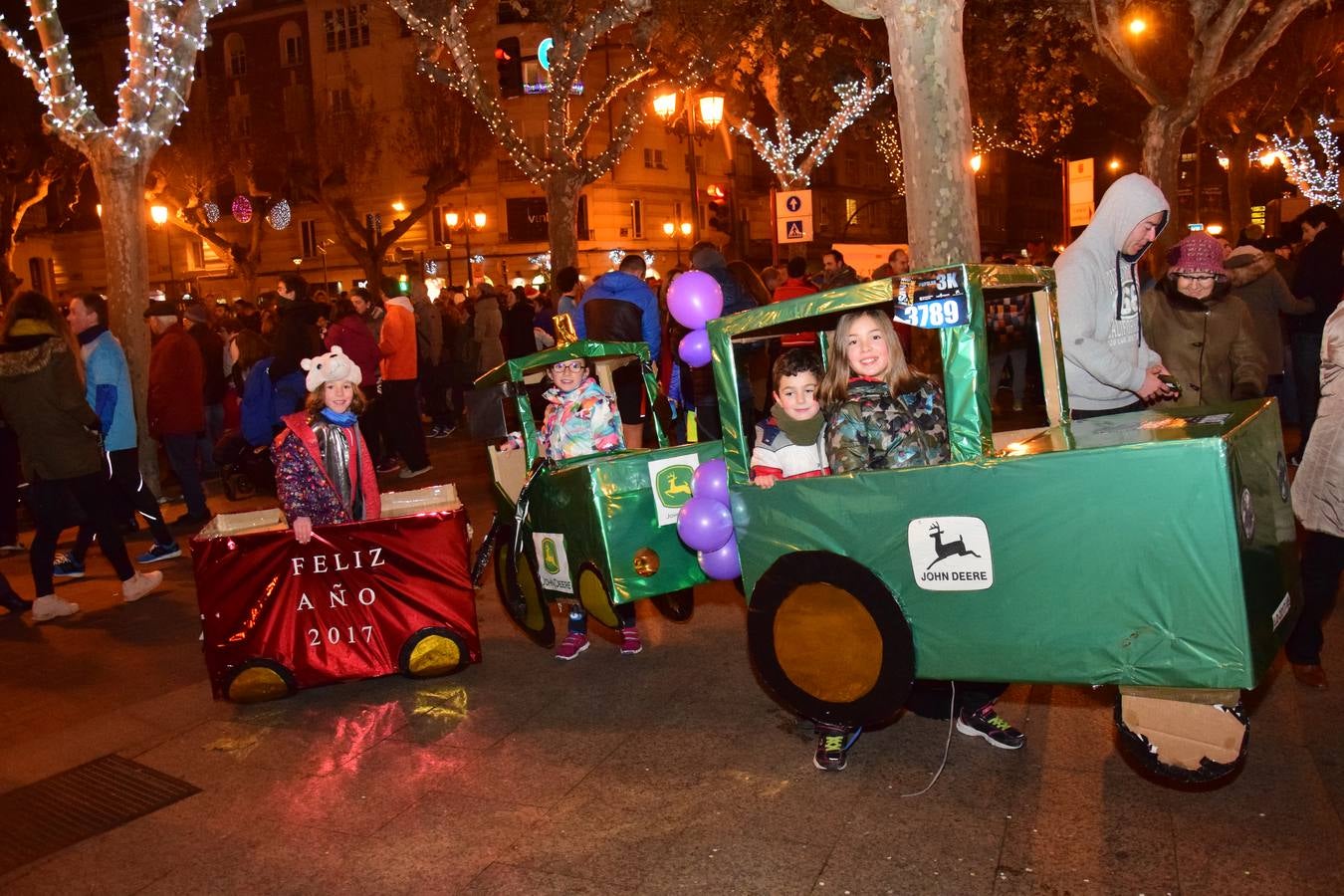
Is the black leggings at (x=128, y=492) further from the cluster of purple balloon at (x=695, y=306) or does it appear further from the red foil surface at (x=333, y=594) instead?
the cluster of purple balloon at (x=695, y=306)

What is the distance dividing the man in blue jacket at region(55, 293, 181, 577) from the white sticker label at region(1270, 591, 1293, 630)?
753 cm

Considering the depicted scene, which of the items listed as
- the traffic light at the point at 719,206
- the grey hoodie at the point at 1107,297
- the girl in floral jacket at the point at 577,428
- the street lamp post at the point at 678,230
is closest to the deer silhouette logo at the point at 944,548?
the grey hoodie at the point at 1107,297

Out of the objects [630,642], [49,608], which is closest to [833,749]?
[630,642]

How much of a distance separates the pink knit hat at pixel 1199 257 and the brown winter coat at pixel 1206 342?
237mm

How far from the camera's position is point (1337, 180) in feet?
114

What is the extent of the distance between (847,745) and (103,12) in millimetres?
55050

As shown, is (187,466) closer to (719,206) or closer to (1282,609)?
(1282,609)

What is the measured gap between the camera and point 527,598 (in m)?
5.71

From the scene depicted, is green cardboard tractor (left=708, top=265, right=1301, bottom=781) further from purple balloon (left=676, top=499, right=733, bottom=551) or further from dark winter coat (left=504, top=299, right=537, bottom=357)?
dark winter coat (left=504, top=299, right=537, bottom=357)

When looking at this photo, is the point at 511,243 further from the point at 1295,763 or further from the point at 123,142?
the point at 1295,763

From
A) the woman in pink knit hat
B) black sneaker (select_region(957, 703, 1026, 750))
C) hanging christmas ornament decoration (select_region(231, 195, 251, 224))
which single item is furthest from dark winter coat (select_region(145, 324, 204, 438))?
hanging christmas ornament decoration (select_region(231, 195, 251, 224))

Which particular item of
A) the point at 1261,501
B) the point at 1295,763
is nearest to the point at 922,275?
the point at 1261,501

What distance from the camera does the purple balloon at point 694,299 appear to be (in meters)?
6.50

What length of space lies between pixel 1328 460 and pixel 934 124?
12.1 feet
